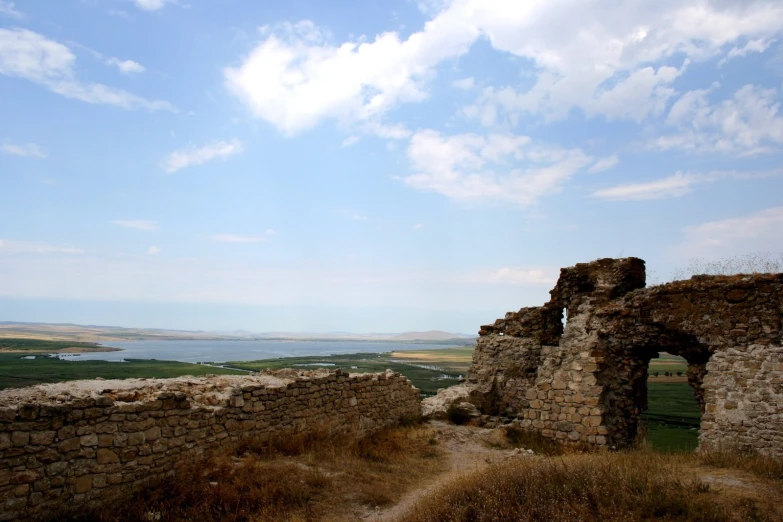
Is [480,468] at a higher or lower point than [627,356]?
lower

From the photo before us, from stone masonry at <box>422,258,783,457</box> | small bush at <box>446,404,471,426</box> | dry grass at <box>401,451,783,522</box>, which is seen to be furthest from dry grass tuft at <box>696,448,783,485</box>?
small bush at <box>446,404,471,426</box>

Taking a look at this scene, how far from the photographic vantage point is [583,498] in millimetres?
5062

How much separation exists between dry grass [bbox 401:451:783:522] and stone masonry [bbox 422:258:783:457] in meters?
3.76

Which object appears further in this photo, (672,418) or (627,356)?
(672,418)

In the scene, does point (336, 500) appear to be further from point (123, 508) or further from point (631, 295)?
point (631, 295)

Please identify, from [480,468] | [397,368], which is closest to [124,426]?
[480,468]

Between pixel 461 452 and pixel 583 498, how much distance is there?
523 cm

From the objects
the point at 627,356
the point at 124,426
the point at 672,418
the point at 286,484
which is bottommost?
the point at 672,418

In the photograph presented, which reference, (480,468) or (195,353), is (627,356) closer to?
(480,468)

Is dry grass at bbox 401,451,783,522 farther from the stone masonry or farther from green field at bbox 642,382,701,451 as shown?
green field at bbox 642,382,701,451

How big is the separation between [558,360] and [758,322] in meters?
4.01

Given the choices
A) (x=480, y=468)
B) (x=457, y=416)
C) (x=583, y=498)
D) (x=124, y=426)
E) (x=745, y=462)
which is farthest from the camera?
(x=457, y=416)

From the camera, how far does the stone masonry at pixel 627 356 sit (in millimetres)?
8812

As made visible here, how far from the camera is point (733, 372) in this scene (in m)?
9.02
